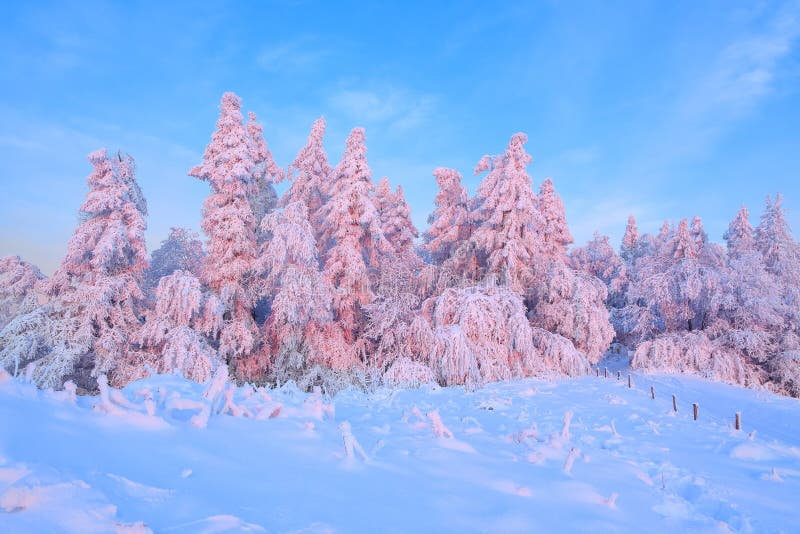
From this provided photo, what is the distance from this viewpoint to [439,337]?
14.3 m

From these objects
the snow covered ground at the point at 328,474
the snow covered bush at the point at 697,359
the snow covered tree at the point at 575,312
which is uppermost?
the snow covered tree at the point at 575,312

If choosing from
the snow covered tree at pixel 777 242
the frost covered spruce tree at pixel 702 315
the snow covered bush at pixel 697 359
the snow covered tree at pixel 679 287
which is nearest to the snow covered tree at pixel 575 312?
the snow covered bush at pixel 697 359

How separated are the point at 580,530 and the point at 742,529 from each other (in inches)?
69.6

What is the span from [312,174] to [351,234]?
23.5 ft

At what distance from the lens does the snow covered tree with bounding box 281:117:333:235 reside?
75.1 feet

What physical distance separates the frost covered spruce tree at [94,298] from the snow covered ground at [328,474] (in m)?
9.73

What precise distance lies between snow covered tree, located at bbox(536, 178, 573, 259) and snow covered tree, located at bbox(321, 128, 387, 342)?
41.4 feet

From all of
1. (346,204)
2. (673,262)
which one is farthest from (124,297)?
(673,262)

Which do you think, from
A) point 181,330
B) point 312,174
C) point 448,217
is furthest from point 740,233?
point 181,330

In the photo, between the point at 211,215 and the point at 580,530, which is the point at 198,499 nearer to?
the point at 580,530

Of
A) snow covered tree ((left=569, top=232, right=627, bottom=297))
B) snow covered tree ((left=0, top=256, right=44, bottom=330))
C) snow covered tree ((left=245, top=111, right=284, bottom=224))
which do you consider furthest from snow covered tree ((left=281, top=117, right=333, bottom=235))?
snow covered tree ((left=569, top=232, right=627, bottom=297))

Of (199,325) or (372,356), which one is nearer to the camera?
(199,325)

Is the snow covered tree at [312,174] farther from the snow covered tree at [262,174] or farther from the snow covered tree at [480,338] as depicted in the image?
the snow covered tree at [480,338]

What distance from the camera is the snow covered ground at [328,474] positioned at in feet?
7.76
